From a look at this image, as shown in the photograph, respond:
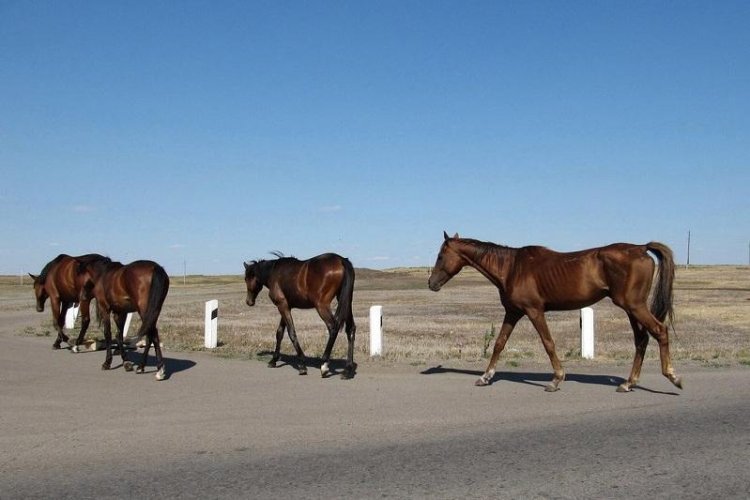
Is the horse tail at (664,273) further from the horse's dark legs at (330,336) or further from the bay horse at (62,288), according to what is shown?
the bay horse at (62,288)

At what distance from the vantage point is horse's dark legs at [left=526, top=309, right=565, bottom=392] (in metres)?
10.5

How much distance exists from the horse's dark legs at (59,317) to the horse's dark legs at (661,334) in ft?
40.7

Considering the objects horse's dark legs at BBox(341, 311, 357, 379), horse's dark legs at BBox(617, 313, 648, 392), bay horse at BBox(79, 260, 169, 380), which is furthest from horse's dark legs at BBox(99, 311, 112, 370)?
horse's dark legs at BBox(617, 313, 648, 392)

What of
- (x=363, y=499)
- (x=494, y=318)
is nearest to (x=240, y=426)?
(x=363, y=499)

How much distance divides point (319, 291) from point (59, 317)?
7.59 meters

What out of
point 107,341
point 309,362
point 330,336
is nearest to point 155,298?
point 107,341

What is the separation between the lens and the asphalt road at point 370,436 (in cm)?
564

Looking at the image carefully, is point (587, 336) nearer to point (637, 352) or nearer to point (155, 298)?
point (637, 352)

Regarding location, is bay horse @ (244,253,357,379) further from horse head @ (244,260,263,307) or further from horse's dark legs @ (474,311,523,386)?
horse's dark legs @ (474,311,523,386)

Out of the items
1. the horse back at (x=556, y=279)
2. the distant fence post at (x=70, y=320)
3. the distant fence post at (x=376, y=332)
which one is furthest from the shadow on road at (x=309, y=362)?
the distant fence post at (x=70, y=320)

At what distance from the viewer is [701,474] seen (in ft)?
19.1

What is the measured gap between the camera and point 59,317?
16.8 metres

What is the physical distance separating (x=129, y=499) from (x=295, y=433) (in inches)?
100

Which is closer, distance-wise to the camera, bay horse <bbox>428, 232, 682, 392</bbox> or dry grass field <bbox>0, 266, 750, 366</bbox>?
bay horse <bbox>428, 232, 682, 392</bbox>
